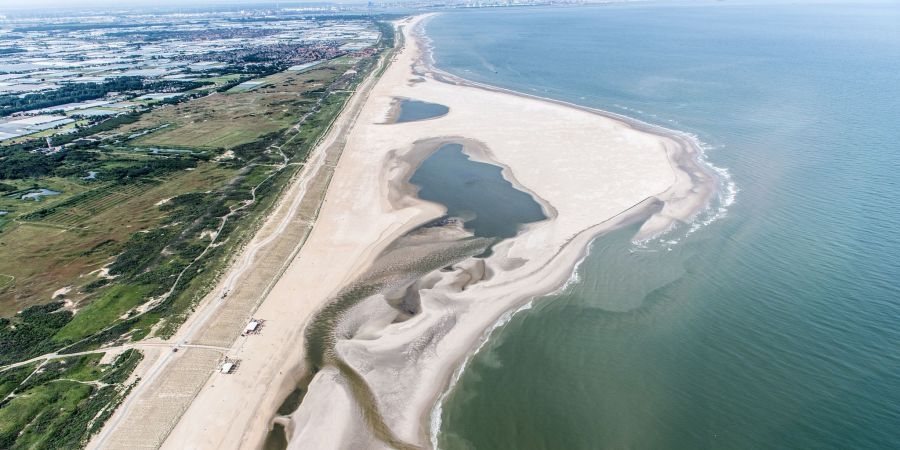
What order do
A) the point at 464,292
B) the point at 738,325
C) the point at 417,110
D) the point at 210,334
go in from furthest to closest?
the point at 417,110 → the point at 464,292 → the point at 210,334 → the point at 738,325

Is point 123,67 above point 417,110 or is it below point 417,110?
below

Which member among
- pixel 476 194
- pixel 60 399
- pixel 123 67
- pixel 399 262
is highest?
pixel 123 67

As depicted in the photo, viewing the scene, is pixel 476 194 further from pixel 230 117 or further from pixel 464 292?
pixel 230 117

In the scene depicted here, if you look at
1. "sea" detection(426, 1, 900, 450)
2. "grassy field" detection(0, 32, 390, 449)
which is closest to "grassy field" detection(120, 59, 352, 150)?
"grassy field" detection(0, 32, 390, 449)

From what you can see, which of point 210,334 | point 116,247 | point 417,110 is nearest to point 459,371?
point 210,334

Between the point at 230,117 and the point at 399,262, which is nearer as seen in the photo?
the point at 399,262

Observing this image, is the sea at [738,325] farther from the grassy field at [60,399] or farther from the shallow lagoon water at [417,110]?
the shallow lagoon water at [417,110]

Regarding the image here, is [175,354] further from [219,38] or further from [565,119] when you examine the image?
[219,38]
